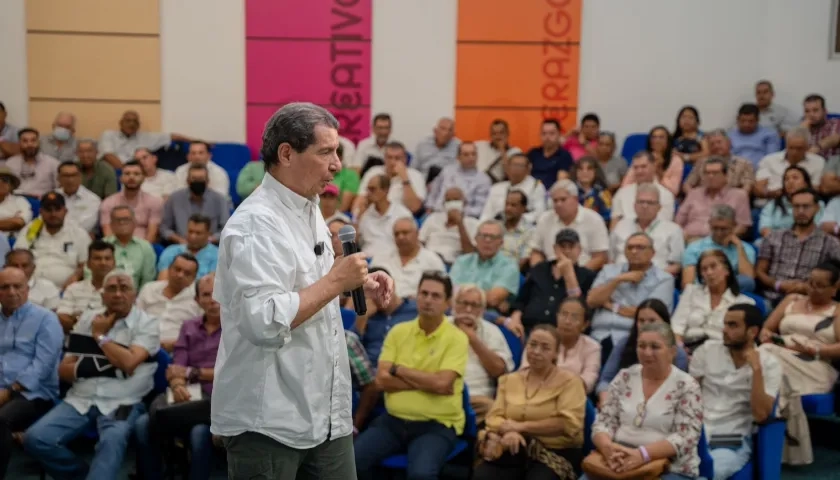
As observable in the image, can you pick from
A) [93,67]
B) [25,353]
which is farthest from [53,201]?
[93,67]

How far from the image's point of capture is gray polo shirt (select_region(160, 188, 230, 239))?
6910 mm

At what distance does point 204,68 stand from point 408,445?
4.97 meters

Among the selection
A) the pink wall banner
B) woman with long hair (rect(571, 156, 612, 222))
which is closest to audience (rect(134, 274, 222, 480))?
woman with long hair (rect(571, 156, 612, 222))

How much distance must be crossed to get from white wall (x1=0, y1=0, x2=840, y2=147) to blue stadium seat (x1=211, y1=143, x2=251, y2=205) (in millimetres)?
269

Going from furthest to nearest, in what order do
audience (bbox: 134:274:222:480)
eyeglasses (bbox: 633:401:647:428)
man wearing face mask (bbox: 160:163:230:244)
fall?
man wearing face mask (bbox: 160:163:230:244) → audience (bbox: 134:274:222:480) → eyeglasses (bbox: 633:401:647:428)

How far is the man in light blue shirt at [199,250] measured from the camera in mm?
6035

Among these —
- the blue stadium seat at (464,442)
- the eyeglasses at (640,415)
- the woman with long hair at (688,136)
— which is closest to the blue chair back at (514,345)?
the blue stadium seat at (464,442)

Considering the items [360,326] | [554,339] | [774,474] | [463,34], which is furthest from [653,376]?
[463,34]

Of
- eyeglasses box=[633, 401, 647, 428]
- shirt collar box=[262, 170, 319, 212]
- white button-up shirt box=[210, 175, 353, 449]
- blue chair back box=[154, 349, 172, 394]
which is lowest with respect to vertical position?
blue chair back box=[154, 349, 172, 394]

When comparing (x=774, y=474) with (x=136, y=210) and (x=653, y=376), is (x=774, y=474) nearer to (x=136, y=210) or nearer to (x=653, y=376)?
(x=653, y=376)

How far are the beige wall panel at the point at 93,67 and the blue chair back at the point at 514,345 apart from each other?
4.56 m

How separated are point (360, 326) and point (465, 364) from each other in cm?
92

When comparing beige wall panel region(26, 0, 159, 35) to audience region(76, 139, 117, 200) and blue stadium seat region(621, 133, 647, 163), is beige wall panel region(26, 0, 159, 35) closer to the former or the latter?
audience region(76, 139, 117, 200)

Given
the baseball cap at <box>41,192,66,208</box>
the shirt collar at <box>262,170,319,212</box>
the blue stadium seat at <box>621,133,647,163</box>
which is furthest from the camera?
the blue stadium seat at <box>621,133,647,163</box>
